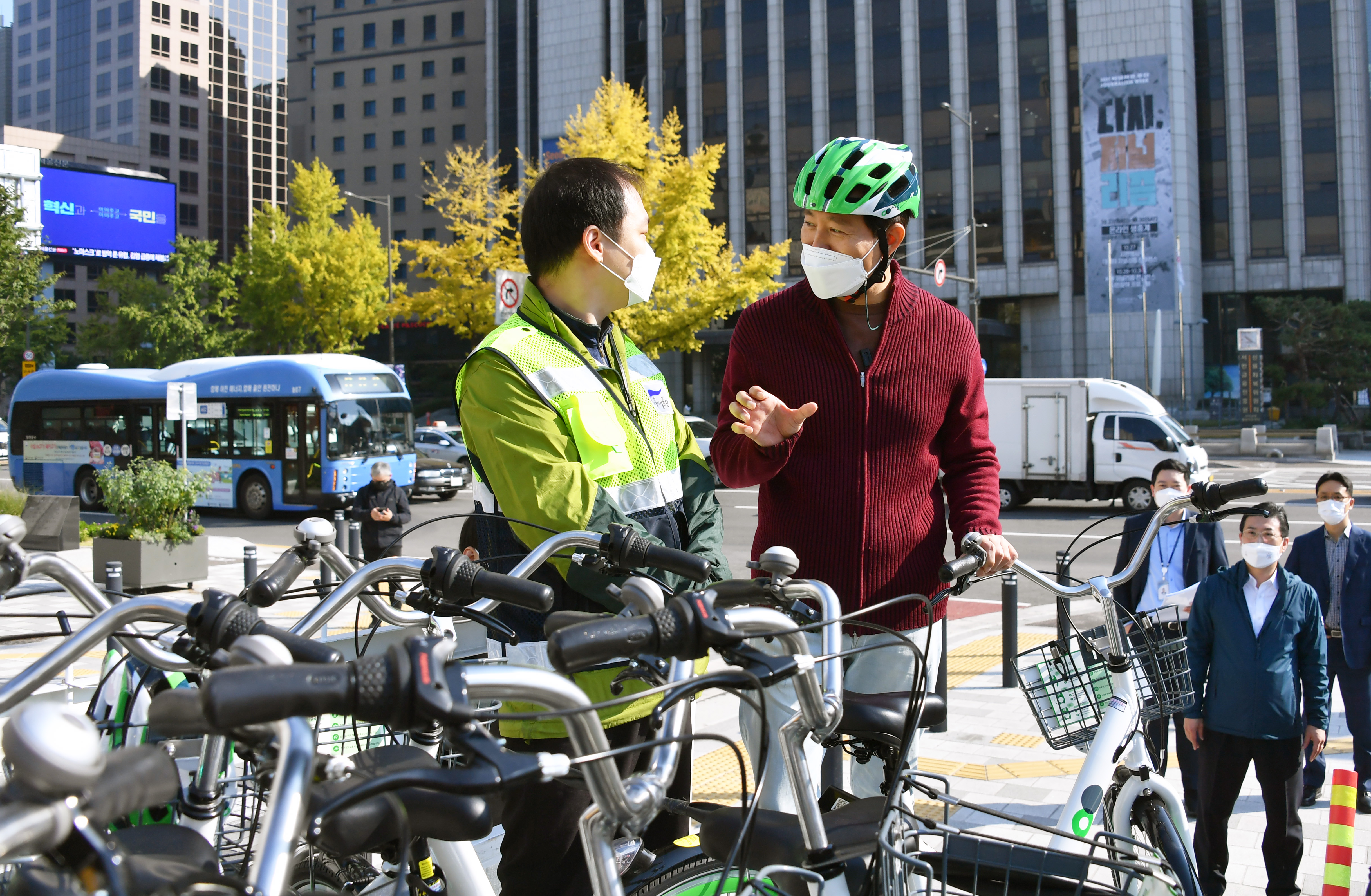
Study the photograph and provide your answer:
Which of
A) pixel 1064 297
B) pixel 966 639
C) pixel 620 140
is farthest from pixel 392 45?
pixel 966 639

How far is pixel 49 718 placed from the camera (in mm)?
1017

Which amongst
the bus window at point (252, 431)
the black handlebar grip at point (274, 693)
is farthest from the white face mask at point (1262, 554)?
the bus window at point (252, 431)

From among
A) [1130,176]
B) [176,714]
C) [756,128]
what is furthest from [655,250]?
[1130,176]

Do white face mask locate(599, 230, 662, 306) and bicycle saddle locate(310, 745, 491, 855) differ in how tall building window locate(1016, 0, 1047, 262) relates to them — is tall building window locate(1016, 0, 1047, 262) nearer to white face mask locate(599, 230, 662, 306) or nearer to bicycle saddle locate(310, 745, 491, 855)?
white face mask locate(599, 230, 662, 306)

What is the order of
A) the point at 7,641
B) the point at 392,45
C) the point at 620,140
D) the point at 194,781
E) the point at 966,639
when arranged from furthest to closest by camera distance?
the point at 392,45 < the point at 620,140 < the point at 966,639 < the point at 7,641 < the point at 194,781

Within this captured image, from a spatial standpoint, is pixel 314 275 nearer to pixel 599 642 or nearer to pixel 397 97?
pixel 397 97

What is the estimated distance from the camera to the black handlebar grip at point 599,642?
1421 millimetres

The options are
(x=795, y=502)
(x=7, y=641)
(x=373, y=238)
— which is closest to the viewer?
(x=7, y=641)

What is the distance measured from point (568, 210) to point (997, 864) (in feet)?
5.67

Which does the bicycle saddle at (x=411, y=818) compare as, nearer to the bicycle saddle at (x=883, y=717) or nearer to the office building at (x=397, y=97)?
the bicycle saddle at (x=883, y=717)

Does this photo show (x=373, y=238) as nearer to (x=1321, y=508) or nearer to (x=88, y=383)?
(x=88, y=383)

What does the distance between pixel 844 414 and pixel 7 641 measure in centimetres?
220

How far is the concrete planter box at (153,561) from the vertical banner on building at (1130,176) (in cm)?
4324

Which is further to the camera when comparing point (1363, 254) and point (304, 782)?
point (1363, 254)
